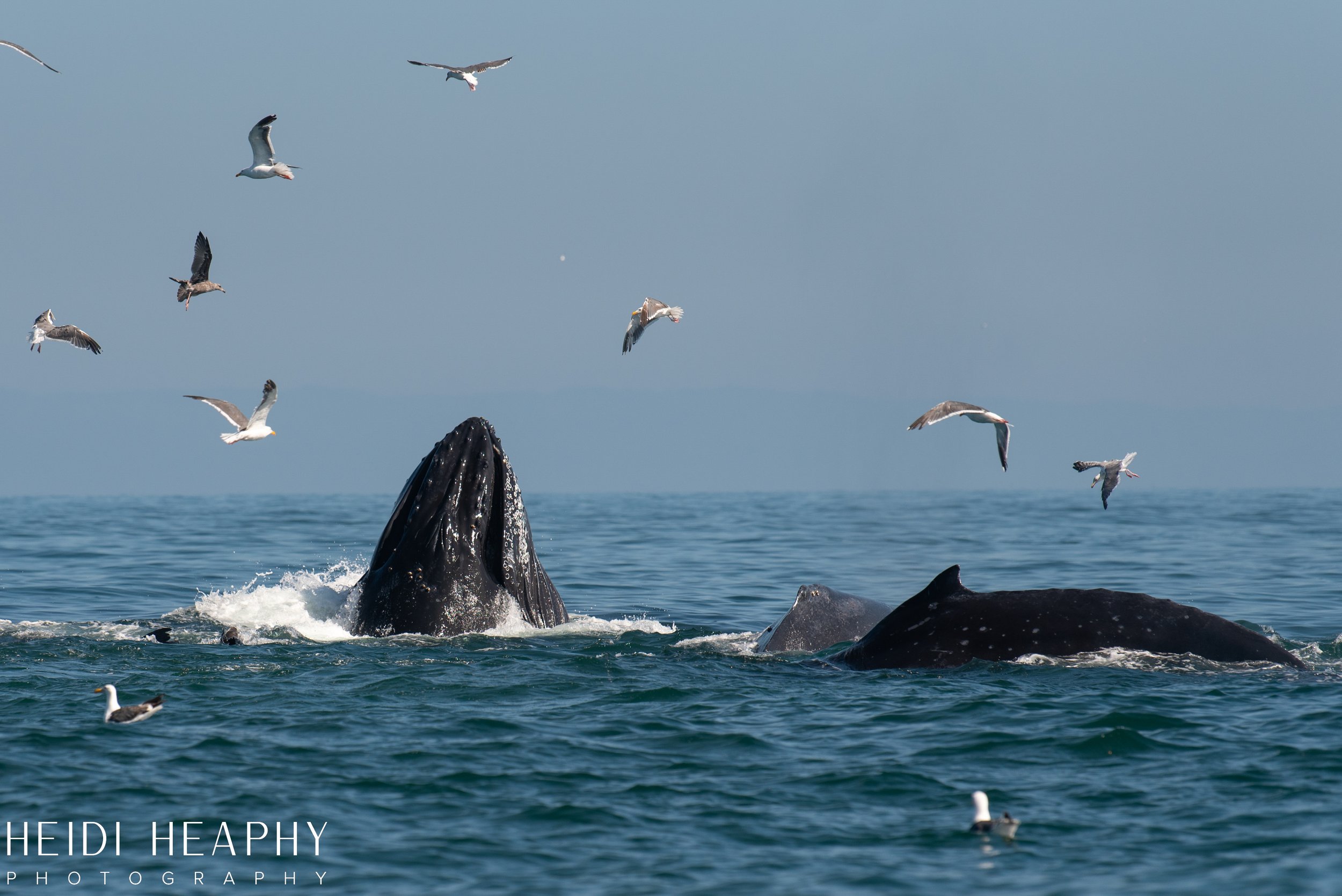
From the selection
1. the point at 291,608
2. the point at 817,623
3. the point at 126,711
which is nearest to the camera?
the point at 126,711

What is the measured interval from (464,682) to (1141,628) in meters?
5.84

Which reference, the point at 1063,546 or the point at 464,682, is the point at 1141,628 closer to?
the point at 464,682

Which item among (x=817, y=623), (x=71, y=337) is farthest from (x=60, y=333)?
(x=817, y=623)

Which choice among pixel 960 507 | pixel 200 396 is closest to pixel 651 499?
pixel 960 507

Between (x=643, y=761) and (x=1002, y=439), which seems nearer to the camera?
(x=643, y=761)

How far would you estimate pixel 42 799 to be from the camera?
31.8 ft

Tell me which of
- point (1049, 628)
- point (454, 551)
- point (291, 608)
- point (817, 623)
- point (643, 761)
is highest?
point (454, 551)

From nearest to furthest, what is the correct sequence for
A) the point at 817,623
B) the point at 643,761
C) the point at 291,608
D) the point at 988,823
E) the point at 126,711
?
the point at 988,823
the point at 643,761
the point at 126,711
the point at 817,623
the point at 291,608

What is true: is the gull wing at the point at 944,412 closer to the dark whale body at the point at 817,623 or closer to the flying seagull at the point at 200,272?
the dark whale body at the point at 817,623

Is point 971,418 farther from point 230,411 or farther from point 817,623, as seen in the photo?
point 230,411

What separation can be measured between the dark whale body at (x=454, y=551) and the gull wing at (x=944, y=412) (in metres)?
4.21

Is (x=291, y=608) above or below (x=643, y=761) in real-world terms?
above

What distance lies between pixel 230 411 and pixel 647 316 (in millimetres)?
5946

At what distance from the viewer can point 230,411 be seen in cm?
1664
